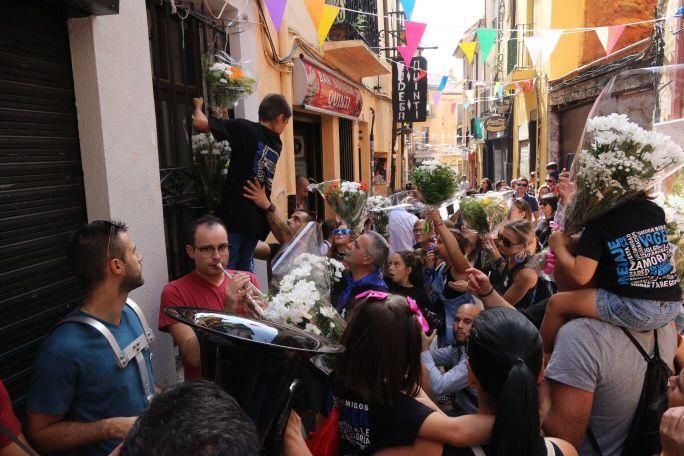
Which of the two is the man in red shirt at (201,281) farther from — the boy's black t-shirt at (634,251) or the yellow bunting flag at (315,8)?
the yellow bunting flag at (315,8)

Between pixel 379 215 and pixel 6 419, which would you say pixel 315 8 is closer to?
pixel 379 215

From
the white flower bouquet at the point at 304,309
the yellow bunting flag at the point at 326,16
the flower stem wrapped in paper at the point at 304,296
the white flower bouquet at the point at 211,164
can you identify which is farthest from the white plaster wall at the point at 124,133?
the yellow bunting flag at the point at 326,16

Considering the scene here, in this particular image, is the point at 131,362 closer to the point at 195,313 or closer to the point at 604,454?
the point at 195,313

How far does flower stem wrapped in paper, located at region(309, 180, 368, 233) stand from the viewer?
15.8ft

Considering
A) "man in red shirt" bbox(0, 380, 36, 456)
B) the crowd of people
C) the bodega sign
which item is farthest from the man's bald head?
the bodega sign

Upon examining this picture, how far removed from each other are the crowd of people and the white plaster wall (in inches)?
21.7

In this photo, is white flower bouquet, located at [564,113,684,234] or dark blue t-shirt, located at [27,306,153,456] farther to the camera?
white flower bouquet, located at [564,113,684,234]

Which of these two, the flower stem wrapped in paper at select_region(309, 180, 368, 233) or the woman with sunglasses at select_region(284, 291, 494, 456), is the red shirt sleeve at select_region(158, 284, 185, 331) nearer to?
the woman with sunglasses at select_region(284, 291, 494, 456)

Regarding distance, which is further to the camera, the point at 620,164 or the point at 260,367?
the point at 620,164

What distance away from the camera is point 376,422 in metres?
1.78

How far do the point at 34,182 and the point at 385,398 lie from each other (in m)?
2.24

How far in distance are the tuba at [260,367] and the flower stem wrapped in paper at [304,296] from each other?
1.22 ft

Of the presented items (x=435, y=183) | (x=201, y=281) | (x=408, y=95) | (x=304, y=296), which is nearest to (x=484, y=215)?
(x=435, y=183)

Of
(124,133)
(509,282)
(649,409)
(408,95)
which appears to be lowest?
(649,409)
